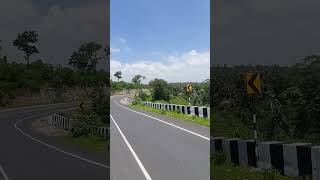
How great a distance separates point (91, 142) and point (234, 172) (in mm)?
12853

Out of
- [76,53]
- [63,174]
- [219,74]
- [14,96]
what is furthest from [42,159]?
[76,53]

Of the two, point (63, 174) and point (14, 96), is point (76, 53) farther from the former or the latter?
point (63, 174)

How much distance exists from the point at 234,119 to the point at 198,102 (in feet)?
90.8

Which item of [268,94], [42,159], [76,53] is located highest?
[76,53]

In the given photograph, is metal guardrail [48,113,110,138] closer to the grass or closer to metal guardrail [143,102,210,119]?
metal guardrail [143,102,210,119]

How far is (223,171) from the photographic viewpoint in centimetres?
1145

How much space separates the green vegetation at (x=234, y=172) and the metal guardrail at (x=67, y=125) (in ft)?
36.8

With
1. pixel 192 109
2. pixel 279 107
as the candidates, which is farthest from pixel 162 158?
pixel 192 109

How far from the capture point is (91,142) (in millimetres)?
23016

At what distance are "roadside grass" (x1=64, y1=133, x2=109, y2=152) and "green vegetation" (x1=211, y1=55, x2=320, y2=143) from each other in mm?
5122

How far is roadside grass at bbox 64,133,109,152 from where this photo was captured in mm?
20688

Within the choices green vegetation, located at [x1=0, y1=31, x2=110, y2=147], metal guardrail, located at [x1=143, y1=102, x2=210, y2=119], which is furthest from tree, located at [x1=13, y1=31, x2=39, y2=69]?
metal guardrail, located at [x1=143, y1=102, x2=210, y2=119]

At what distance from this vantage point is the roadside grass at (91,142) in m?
20.7

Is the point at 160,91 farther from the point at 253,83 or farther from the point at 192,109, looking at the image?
the point at 253,83
